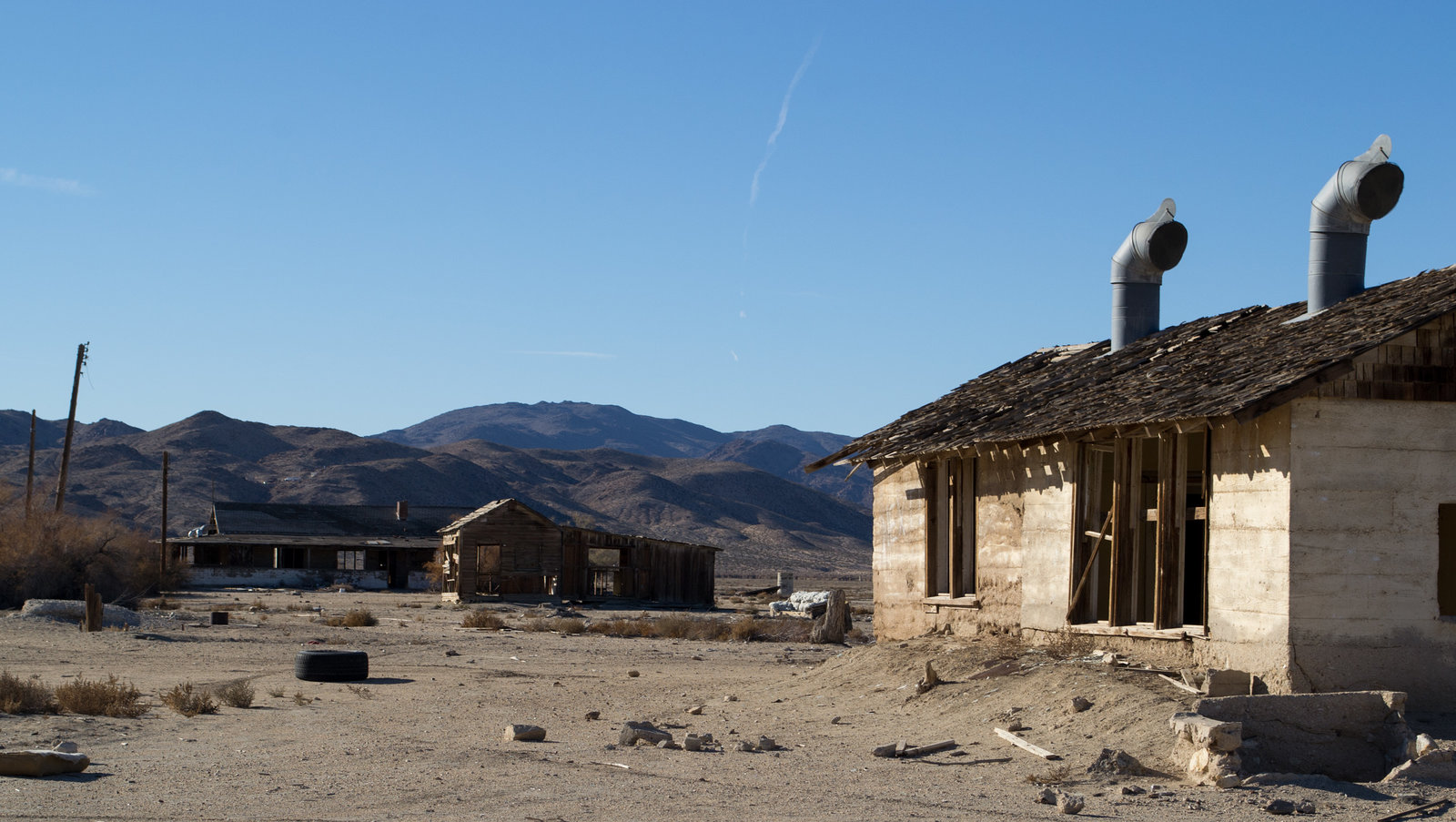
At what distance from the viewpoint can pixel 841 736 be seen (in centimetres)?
1296

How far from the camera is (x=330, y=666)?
59.5 feet

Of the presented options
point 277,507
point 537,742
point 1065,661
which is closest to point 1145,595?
point 1065,661

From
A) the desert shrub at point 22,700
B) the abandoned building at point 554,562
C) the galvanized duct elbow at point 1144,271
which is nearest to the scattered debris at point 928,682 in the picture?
the galvanized duct elbow at point 1144,271

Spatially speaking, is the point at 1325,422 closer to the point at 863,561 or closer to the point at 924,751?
the point at 924,751

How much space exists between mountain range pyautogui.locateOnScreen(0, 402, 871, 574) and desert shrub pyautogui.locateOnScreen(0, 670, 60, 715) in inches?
3132

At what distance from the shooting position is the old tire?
59.0ft

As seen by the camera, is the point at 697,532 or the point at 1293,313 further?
the point at 697,532

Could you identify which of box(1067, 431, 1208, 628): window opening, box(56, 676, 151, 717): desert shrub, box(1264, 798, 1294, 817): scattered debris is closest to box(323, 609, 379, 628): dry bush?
box(56, 676, 151, 717): desert shrub

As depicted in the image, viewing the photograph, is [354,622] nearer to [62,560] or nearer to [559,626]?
[559,626]

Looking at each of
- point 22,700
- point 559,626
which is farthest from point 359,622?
point 22,700

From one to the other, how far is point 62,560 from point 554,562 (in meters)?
16.6

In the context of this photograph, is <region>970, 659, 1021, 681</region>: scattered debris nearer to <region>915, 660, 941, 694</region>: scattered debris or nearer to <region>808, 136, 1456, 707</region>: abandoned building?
<region>915, 660, 941, 694</region>: scattered debris

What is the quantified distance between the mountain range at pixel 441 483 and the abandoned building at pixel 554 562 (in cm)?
4617

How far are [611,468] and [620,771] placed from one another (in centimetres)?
14018
